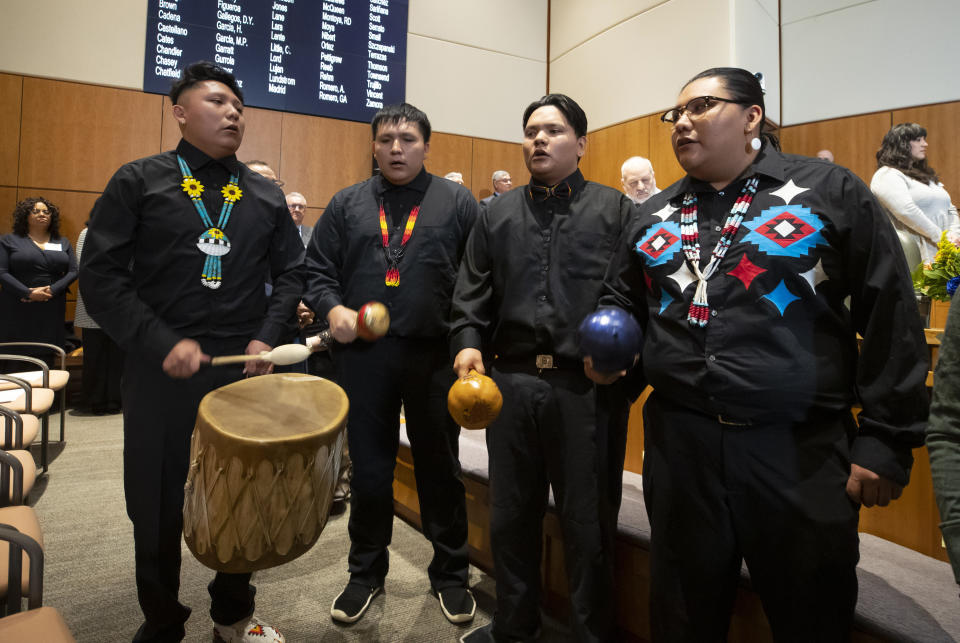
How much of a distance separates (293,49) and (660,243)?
598 centimetres

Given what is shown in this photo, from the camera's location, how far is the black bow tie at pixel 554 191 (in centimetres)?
193

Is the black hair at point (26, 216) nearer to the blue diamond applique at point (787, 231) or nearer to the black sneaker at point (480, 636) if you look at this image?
the black sneaker at point (480, 636)

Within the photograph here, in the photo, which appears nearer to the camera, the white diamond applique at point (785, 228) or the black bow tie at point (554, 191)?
the white diamond applique at point (785, 228)

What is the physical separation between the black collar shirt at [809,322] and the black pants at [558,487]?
1.29 feet

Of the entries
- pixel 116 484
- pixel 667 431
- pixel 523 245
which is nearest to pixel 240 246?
pixel 523 245

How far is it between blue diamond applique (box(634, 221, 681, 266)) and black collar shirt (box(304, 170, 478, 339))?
0.87 meters

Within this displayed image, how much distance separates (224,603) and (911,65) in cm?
715

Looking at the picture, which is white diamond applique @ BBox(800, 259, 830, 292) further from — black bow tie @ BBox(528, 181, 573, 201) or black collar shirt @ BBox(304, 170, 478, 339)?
black collar shirt @ BBox(304, 170, 478, 339)

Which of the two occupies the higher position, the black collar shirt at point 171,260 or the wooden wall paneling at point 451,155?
the wooden wall paneling at point 451,155

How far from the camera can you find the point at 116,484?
3547 millimetres

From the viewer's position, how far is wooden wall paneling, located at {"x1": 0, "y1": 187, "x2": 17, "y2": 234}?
5430 millimetres

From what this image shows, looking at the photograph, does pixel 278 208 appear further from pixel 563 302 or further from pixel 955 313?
pixel 955 313

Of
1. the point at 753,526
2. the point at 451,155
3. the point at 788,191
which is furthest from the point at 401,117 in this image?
the point at 451,155

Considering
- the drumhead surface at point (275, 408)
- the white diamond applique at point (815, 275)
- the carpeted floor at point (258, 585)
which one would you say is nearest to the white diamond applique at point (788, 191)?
the white diamond applique at point (815, 275)
